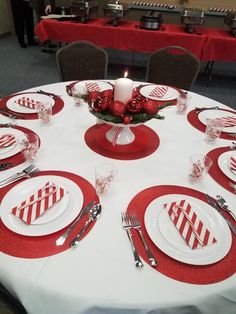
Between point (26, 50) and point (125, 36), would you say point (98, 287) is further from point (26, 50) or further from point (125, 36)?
point (26, 50)

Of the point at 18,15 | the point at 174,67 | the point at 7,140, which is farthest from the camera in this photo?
the point at 18,15

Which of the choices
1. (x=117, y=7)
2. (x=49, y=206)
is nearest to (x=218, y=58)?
(x=117, y=7)

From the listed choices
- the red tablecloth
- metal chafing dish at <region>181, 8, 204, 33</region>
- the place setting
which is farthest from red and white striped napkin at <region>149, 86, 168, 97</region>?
metal chafing dish at <region>181, 8, 204, 33</region>

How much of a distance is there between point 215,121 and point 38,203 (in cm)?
85

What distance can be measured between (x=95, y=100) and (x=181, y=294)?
28.3 inches

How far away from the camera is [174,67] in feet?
6.50

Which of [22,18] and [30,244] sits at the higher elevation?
[30,244]

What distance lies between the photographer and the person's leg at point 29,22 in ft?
15.0

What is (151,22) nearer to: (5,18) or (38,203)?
(38,203)

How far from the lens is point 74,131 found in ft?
4.02

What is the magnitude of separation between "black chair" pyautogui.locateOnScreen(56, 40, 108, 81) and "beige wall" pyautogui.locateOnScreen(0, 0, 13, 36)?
165 inches

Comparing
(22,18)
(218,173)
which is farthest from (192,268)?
(22,18)

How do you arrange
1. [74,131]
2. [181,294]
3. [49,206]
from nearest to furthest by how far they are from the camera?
[181,294] < [49,206] < [74,131]

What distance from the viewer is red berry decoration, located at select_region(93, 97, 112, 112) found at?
1007 mm
